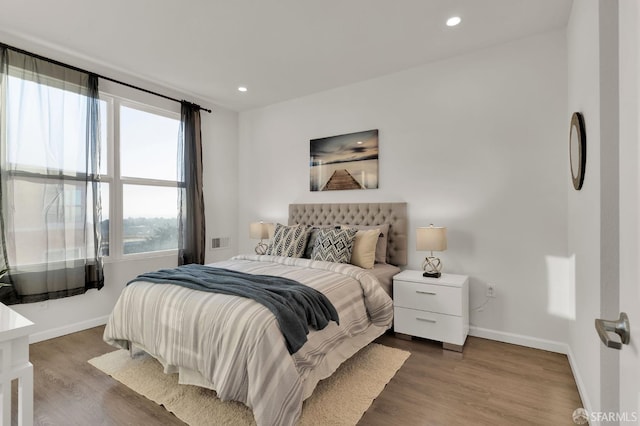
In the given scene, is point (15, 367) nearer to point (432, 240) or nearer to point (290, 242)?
point (290, 242)

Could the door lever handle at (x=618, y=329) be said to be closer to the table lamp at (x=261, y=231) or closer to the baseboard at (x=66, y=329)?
the table lamp at (x=261, y=231)

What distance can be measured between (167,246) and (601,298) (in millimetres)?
4400

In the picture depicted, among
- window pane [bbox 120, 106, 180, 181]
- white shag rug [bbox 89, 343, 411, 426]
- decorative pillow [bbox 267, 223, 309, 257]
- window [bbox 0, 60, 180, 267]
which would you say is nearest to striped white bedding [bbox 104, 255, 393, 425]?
white shag rug [bbox 89, 343, 411, 426]

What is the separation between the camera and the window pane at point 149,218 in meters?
3.83

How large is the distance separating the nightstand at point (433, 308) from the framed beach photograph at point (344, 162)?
1.33 metres

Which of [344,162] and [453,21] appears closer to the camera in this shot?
[453,21]

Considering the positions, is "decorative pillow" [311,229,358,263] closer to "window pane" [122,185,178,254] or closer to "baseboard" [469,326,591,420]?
"baseboard" [469,326,591,420]

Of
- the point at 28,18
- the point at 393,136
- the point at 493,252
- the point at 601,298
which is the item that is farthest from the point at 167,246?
the point at 601,298

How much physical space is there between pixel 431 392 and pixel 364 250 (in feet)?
4.59

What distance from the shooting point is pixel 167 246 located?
4.25 m

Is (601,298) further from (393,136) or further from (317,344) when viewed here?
(393,136)

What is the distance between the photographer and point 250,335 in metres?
1.77
